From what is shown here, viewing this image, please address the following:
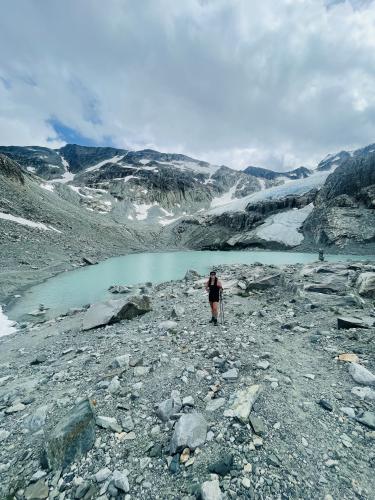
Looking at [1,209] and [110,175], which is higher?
[110,175]

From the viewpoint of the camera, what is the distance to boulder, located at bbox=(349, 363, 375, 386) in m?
4.32

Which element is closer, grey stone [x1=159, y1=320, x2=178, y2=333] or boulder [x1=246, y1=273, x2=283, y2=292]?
grey stone [x1=159, y1=320, x2=178, y2=333]

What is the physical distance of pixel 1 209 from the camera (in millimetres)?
36969

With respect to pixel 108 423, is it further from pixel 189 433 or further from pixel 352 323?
pixel 352 323

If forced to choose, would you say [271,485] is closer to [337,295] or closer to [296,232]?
[337,295]

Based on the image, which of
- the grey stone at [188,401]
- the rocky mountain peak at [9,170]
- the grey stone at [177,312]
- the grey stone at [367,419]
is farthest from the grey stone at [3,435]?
the rocky mountain peak at [9,170]

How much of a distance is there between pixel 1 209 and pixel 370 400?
4622 centimetres

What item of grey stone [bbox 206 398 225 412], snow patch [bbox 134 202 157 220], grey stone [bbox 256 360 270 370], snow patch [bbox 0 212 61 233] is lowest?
grey stone [bbox 206 398 225 412]

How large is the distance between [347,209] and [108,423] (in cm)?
6621

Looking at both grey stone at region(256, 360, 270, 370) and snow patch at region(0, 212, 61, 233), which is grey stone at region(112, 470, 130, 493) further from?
snow patch at region(0, 212, 61, 233)

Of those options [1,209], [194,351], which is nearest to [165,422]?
[194,351]

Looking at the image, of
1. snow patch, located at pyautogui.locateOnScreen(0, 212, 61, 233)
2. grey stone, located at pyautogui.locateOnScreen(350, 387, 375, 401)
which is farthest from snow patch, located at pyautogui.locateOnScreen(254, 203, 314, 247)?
grey stone, located at pyautogui.locateOnScreen(350, 387, 375, 401)

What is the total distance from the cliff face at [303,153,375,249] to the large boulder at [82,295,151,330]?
5071 cm

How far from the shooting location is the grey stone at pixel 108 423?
3633 mm
